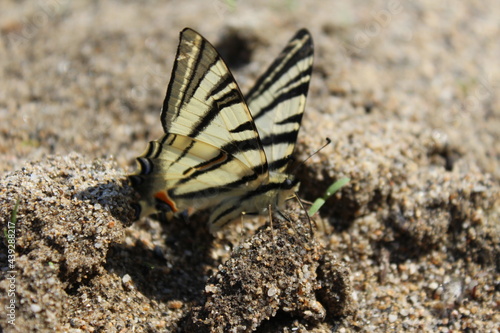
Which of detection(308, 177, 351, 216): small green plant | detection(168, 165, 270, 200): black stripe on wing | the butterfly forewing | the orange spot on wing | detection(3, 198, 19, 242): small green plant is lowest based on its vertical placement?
detection(3, 198, 19, 242): small green plant

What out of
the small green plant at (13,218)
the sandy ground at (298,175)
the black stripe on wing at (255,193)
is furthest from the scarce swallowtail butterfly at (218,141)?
the small green plant at (13,218)

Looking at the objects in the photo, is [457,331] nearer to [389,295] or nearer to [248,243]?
[389,295]

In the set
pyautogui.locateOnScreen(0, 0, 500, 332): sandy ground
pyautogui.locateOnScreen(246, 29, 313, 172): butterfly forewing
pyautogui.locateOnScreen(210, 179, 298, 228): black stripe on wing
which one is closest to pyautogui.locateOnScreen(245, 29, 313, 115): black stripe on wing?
pyautogui.locateOnScreen(246, 29, 313, 172): butterfly forewing

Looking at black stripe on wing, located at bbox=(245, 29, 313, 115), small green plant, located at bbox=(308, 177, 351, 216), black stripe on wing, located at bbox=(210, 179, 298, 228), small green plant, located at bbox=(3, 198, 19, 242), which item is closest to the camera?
small green plant, located at bbox=(3, 198, 19, 242)

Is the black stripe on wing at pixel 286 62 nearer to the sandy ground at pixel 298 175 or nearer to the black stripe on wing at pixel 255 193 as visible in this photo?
the sandy ground at pixel 298 175

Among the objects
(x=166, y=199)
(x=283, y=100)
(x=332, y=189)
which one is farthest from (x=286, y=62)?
(x=166, y=199)

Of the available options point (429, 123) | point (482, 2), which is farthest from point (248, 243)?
point (482, 2)

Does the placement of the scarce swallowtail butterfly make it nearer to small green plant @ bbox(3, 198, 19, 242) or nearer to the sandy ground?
the sandy ground

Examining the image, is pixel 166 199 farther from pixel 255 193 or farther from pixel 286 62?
pixel 286 62
